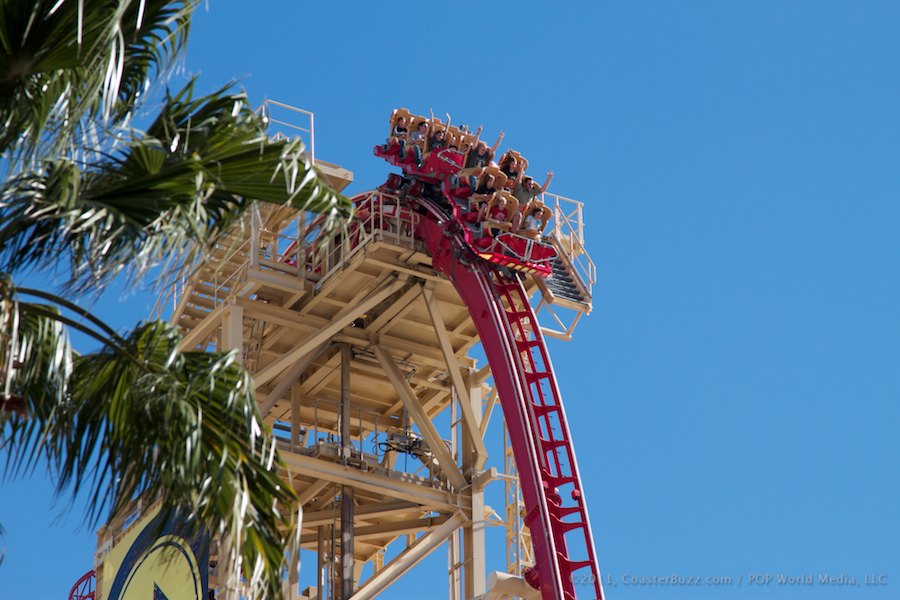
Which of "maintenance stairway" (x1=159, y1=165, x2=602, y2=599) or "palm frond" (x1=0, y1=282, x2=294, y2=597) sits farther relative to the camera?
"maintenance stairway" (x1=159, y1=165, x2=602, y2=599)

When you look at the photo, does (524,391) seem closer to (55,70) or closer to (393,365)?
(393,365)

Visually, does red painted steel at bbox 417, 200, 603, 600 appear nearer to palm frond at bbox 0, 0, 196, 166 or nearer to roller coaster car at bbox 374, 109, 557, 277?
roller coaster car at bbox 374, 109, 557, 277

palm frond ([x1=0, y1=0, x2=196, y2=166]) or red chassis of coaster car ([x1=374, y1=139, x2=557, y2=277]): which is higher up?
red chassis of coaster car ([x1=374, y1=139, x2=557, y2=277])

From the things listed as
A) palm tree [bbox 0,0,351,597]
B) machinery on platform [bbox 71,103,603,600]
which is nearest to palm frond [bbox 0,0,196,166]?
palm tree [bbox 0,0,351,597]

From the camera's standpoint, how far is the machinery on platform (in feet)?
94.1

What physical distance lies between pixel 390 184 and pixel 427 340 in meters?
3.24

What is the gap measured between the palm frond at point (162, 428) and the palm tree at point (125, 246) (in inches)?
0.5

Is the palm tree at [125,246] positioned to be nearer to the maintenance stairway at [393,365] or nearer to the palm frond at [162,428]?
the palm frond at [162,428]

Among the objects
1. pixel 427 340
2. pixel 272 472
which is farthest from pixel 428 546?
pixel 272 472

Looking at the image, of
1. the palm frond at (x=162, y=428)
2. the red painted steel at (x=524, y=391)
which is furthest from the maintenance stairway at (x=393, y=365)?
the palm frond at (x=162, y=428)

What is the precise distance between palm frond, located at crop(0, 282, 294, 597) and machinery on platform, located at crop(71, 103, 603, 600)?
16054 millimetres

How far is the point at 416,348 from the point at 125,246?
21.1 metres

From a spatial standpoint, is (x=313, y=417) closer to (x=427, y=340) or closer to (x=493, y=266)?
(x=427, y=340)

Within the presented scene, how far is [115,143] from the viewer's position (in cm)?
1094
